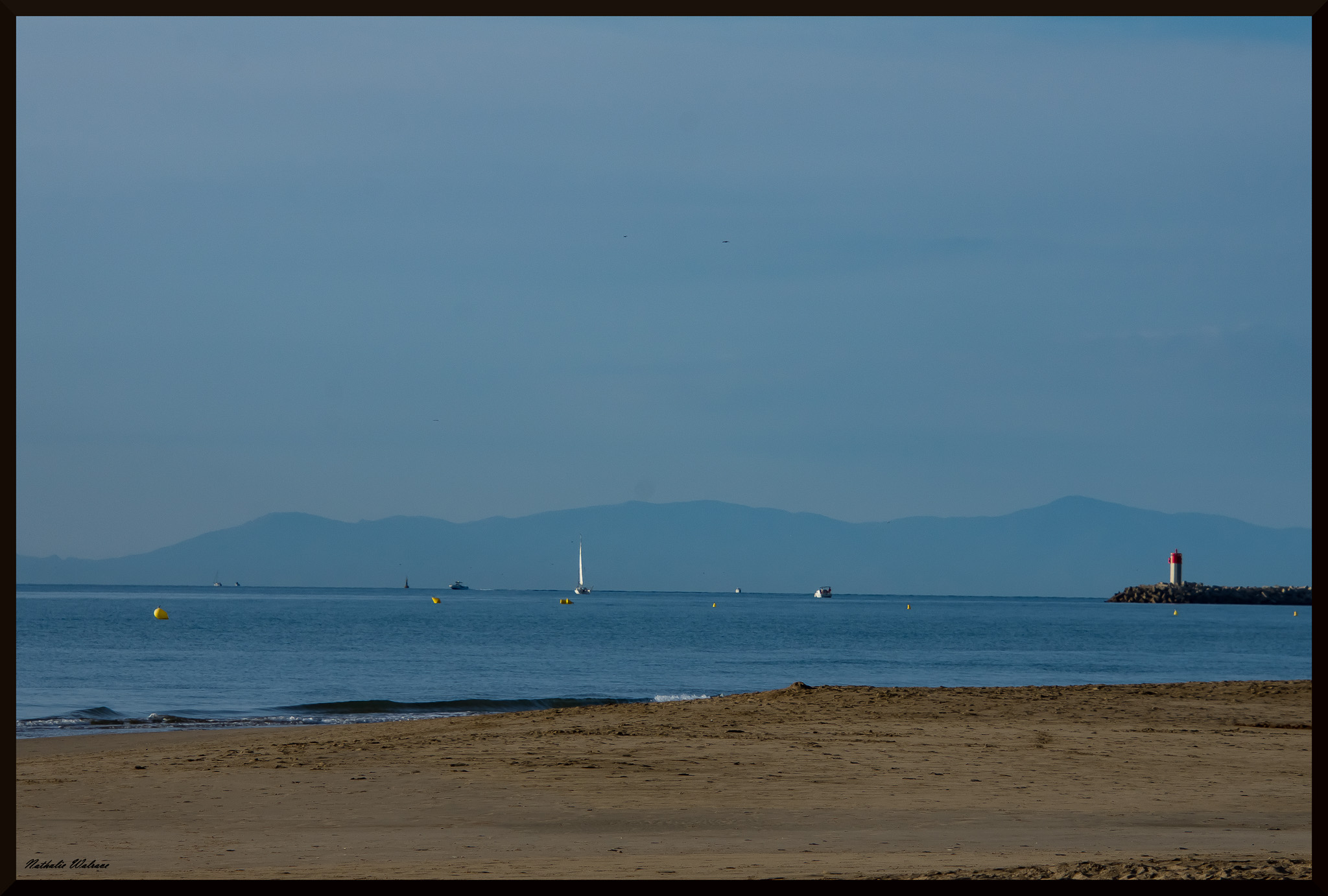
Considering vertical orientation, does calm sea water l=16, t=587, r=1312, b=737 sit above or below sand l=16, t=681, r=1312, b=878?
below

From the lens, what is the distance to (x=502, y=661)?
138 feet

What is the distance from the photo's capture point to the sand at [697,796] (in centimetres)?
796

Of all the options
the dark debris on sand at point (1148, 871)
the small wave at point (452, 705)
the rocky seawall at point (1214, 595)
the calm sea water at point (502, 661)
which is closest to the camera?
the dark debris on sand at point (1148, 871)

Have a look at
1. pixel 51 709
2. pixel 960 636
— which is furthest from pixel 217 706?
pixel 960 636

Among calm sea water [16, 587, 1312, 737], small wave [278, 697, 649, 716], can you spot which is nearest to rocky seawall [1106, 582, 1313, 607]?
calm sea water [16, 587, 1312, 737]

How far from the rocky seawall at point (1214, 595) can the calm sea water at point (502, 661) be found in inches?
3217

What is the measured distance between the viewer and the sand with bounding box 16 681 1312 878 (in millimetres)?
7965
